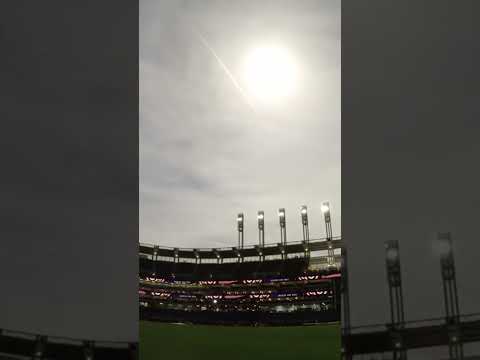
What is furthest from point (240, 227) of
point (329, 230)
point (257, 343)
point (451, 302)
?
point (451, 302)

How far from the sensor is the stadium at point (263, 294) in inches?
72.9

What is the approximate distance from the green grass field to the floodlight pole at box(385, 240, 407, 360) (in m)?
0.30

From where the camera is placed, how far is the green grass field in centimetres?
186

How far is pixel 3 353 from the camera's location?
2.07 metres

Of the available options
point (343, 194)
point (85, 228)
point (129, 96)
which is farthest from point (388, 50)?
point (85, 228)

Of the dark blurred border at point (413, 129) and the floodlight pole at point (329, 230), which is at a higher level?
the dark blurred border at point (413, 129)

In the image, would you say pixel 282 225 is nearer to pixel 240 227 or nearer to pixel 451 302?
pixel 240 227

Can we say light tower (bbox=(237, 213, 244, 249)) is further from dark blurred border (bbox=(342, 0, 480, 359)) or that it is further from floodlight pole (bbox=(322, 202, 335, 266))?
dark blurred border (bbox=(342, 0, 480, 359))

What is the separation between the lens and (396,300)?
6.57 feet

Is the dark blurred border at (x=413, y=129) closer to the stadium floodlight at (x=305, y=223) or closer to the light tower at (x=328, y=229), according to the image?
the light tower at (x=328, y=229)

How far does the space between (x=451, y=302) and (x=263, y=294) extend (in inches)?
37.3

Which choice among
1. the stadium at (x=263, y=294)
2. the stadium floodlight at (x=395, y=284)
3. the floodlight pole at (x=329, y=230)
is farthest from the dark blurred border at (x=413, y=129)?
the stadium at (x=263, y=294)

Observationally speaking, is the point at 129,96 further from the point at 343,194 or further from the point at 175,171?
the point at 343,194

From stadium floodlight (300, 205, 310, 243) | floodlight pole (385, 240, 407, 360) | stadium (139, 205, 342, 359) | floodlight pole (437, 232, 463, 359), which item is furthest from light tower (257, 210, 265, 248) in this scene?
floodlight pole (437, 232, 463, 359)
